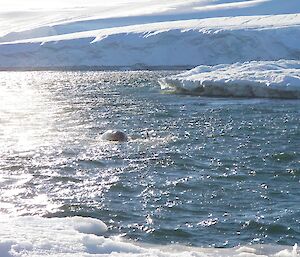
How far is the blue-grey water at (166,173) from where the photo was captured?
9.67 metres

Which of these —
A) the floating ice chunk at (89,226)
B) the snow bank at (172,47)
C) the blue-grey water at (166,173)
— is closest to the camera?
the floating ice chunk at (89,226)

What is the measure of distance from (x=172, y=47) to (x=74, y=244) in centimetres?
6771

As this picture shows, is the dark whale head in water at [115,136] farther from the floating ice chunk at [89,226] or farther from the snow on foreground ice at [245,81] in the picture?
the snow on foreground ice at [245,81]

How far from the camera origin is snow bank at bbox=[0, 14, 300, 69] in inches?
2621

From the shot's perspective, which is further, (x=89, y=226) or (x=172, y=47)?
(x=172, y=47)

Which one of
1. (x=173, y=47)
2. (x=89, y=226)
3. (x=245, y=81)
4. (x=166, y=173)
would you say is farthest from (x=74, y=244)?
(x=173, y=47)

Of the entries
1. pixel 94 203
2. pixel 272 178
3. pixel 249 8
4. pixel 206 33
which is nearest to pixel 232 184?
pixel 272 178

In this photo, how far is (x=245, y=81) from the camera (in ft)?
93.4

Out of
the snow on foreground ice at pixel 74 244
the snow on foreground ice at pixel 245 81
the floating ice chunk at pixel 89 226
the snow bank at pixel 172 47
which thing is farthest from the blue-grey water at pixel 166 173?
the snow bank at pixel 172 47

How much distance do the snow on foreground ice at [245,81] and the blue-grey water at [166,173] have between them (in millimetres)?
3692

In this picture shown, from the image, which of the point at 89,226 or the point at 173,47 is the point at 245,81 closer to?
the point at 89,226

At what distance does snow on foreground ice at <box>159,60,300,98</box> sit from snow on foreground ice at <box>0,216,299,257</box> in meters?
19.1

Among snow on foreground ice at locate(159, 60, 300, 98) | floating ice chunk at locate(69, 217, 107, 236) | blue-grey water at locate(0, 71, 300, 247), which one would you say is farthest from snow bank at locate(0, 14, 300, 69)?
floating ice chunk at locate(69, 217, 107, 236)

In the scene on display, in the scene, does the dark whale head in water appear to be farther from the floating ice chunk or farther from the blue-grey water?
the floating ice chunk
